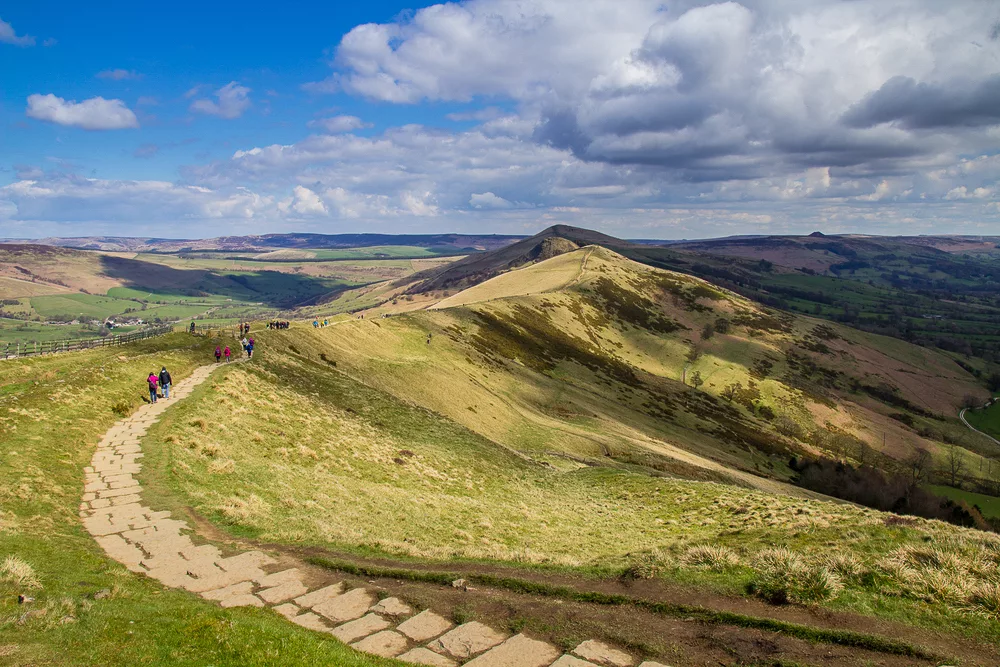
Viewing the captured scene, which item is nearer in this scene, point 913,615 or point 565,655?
point 565,655

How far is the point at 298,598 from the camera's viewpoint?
1606cm

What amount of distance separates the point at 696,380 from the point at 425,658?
156 m

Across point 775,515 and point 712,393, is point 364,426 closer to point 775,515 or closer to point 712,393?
point 775,515

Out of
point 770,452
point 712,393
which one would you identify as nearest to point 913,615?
point 770,452

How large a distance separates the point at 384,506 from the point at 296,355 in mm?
33575

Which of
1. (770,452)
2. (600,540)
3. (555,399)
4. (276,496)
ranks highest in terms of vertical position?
(276,496)

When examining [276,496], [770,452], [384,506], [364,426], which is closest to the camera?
[276,496]

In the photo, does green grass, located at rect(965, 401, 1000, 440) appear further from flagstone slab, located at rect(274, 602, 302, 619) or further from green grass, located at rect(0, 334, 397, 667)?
green grass, located at rect(0, 334, 397, 667)

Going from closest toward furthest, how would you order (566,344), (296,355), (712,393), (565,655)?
(565,655) → (296,355) → (566,344) → (712,393)

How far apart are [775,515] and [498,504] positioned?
1589 cm

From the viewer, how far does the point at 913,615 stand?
1502 centimetres

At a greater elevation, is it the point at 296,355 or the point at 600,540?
the point at 296,355

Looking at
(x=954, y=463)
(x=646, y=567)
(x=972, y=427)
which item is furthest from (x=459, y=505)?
(x=972, y=427)

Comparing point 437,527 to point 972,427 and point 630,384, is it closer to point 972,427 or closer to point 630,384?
point 630,384
